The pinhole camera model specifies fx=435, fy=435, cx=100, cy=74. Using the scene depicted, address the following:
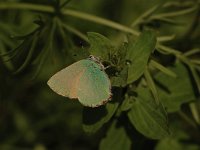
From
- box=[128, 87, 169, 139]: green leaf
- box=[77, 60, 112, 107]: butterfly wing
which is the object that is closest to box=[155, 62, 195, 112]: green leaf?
box=[128, 87, 169, 139]: green leaf

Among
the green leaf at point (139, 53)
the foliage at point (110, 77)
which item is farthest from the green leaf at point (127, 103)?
the green leaf at point (139, 53)

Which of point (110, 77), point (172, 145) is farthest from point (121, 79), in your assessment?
point (172, 145)

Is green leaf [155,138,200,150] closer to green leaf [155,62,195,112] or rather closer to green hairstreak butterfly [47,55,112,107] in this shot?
green leaf [155,62,195,112]

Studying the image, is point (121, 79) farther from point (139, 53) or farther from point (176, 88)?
point (176, 88)

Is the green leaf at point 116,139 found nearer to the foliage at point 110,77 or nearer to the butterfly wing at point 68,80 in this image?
the foliage at point 110,77

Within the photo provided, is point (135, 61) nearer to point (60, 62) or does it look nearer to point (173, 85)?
point (173, 85)

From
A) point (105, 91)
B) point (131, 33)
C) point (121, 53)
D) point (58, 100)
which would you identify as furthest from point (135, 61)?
point (58, 100)

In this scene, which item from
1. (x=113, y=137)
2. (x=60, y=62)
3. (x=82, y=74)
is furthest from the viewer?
(x=60, y=62)
